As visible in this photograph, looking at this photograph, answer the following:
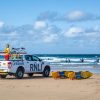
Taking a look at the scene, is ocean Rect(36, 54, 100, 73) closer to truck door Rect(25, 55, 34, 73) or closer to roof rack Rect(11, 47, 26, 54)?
truck door Rect(25, 55, 34, 73)

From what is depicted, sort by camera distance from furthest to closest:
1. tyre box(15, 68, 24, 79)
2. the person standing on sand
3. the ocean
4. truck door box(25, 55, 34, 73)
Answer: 1. the ocean
2. truck door box(25, 55, 34, 73)
3. tyre box(15, 68, 24, 79)
4. the person standing on sand

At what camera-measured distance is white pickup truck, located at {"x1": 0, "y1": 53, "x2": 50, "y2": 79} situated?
24.4 meters

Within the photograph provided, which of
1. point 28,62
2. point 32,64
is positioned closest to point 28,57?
point 28,62

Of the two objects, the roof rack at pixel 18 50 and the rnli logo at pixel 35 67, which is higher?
the roof rack at pixel 18 50

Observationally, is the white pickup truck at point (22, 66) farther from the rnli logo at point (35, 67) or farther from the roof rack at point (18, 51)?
the roof rack at point (18, 51)

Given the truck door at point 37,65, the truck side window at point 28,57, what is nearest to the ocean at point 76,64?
the truck door at point 37,65

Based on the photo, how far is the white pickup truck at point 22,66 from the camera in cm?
2442

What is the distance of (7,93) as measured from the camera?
16156 mm

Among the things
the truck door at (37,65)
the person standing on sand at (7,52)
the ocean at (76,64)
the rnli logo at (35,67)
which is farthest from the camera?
the ocean at (76,64)

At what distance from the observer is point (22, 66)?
25234 mm

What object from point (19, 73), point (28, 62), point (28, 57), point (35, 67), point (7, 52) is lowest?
point (19, 73)

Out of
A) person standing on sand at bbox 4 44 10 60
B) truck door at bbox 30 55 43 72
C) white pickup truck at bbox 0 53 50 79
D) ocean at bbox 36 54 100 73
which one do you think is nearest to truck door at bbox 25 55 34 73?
white pickup truck at bbox 0 53 50 79

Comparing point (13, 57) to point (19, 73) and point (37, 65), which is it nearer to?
point (19, 73)

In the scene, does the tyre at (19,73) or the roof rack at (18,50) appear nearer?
the tyre at (19,73)
